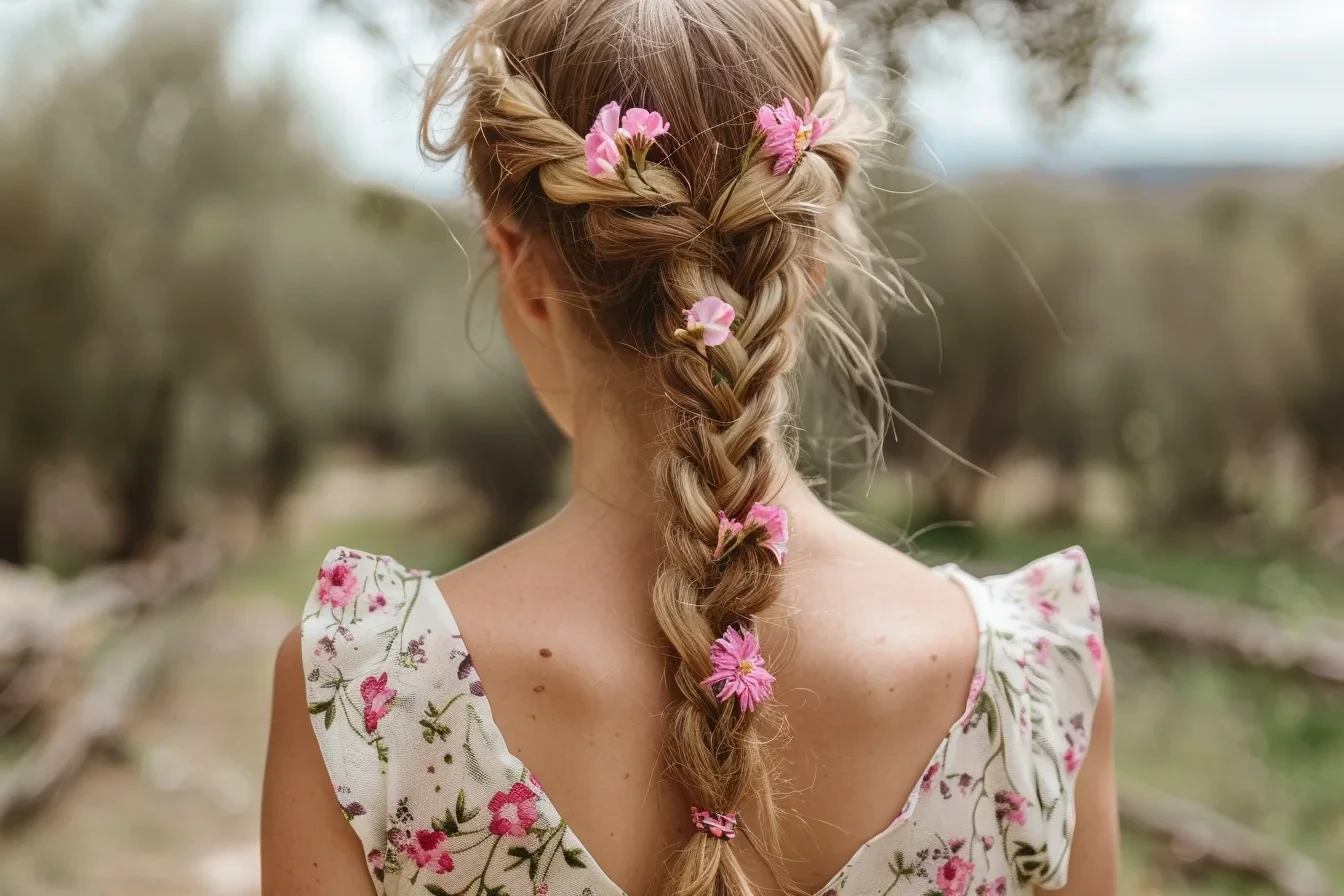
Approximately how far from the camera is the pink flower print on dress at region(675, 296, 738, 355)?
584 millimetres

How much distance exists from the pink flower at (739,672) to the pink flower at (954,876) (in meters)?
0.17

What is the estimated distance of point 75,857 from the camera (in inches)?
70.1

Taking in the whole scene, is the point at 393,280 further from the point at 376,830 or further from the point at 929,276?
the point at 376,830

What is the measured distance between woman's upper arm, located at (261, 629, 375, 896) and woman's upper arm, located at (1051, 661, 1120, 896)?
0.45 metres

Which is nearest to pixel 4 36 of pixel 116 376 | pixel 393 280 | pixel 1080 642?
pixel 116 376

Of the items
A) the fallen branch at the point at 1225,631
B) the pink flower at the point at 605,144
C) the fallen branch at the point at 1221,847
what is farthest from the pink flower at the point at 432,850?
the fallen branch at the point at 1225,631

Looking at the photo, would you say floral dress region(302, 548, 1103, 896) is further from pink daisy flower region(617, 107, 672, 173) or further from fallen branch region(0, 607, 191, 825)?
fallen branch region(0, 607, 191, 825)

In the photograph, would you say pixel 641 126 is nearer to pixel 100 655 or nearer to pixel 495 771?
pixel 495 771

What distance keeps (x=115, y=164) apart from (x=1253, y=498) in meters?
2.35

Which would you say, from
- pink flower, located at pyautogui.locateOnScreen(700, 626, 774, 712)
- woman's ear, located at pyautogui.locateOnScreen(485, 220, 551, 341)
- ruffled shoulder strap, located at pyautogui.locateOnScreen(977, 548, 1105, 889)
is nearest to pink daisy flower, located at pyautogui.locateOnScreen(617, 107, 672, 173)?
woman's ear, located at pyautogui.locateOnScreen(485, 220, 551, 341)

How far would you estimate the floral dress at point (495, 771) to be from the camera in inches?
23.7

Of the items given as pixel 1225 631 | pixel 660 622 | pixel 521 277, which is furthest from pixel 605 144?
Result: pixel 1225 631

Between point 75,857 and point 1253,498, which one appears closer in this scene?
point 75,857

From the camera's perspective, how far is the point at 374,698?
61cm
